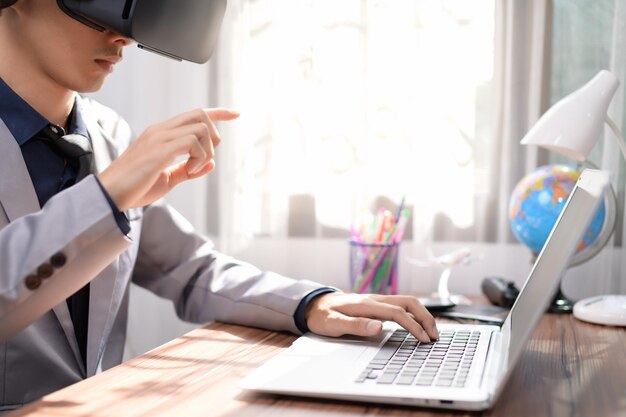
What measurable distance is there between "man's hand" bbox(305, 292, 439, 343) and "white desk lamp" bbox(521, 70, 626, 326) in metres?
0.36

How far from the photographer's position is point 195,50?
3.27 ft

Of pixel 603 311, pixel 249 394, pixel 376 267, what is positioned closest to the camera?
pixel 249 394

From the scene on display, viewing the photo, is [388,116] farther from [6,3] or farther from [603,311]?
[6,3]

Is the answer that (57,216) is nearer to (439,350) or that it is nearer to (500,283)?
(439,350)

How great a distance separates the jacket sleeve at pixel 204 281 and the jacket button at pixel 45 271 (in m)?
0.35

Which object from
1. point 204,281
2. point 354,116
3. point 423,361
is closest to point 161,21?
point 204,281

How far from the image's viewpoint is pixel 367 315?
943 mm

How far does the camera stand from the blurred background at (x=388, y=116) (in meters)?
1.51

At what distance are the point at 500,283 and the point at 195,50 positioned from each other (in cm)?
71

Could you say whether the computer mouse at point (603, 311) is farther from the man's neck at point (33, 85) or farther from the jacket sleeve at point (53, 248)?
the man's neck at point (33, 85)

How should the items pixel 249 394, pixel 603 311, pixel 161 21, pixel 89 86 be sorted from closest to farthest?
pixel 249 394
pixel 161 21
pixel 89 86
pixel 603 311

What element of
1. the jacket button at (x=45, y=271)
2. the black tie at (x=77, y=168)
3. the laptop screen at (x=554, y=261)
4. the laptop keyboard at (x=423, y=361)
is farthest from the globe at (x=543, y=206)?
the jacket button at (x=45, y=271)

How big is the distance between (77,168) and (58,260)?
0.34m

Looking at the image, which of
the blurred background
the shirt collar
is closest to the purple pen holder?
the blurred background
